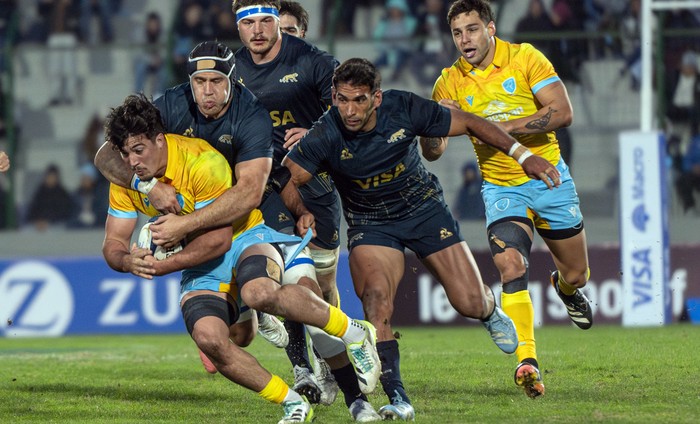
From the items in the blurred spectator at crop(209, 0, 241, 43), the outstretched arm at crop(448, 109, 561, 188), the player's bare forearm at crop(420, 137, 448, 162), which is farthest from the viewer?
the blurred spectator at crop(209, 0, 241, 43)

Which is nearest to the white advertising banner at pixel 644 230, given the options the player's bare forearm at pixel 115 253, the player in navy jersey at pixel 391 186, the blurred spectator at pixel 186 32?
the player in navy jersey at pixel 391 186

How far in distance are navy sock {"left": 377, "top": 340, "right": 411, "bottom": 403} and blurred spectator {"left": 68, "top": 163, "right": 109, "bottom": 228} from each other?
393 inches

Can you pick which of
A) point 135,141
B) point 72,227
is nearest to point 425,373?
point 135,141

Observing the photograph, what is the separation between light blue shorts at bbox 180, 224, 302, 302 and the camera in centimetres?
757

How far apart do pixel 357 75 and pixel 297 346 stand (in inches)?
98.0

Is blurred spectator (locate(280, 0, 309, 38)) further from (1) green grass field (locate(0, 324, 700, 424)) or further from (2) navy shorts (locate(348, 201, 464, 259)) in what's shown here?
(1) green grass field (locate(0, 324, 700, 424))

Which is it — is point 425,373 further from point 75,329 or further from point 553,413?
point 75,329

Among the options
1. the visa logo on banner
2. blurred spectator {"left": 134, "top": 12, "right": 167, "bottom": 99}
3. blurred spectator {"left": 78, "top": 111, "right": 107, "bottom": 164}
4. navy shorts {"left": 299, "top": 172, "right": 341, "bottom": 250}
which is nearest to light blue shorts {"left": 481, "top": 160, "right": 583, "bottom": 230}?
navy shorts {"left": 299, "top": 172, "right": 341, "bottom": 250}

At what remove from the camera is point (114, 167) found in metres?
7.68

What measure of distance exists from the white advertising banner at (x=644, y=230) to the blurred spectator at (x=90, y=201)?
693cm

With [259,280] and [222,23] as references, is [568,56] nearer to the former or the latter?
[222,23]

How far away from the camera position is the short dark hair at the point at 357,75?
24.1ft

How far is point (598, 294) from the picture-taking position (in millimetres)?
15086

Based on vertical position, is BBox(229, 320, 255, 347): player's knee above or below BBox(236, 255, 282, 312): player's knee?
below
